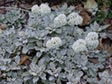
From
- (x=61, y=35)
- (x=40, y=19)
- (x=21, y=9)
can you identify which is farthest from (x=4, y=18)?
(x=61, y=35)

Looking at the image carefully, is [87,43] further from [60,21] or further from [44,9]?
[44,9]

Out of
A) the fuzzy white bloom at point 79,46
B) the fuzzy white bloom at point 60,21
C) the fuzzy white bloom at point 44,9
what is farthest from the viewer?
the fuzzy white bloom at point 44,9

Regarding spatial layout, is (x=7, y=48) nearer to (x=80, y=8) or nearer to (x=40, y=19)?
(x=40, y=19)

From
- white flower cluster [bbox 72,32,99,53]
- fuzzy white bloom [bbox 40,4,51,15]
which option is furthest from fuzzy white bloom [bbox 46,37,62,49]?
fuzzy white bloom [bbox 40,4,51,15]

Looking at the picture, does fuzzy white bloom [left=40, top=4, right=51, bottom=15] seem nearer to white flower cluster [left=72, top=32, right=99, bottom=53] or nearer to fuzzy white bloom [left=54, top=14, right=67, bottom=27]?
fuzzy white bloom [left=54, top=14, right=67, bottom=27]

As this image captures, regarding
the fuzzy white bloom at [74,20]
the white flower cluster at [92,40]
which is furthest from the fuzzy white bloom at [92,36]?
the fuzzy white bloom at [74,20]

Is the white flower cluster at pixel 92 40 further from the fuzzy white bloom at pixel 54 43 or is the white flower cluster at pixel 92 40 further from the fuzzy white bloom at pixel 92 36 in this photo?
the fuzzy white bloom at pixel 54 43

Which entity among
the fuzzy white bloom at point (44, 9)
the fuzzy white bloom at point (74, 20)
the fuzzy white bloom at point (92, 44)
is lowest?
the fuzzy white bloom at point (92, 44)

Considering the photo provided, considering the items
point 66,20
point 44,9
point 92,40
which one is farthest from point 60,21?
point 92,40

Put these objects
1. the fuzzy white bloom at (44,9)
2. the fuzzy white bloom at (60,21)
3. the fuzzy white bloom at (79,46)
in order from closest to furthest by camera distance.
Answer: the fuzzy white bloom at (79,46)
the fuzzy white bloom at (60,21)
the fuzzy white bloom at (44,9)
